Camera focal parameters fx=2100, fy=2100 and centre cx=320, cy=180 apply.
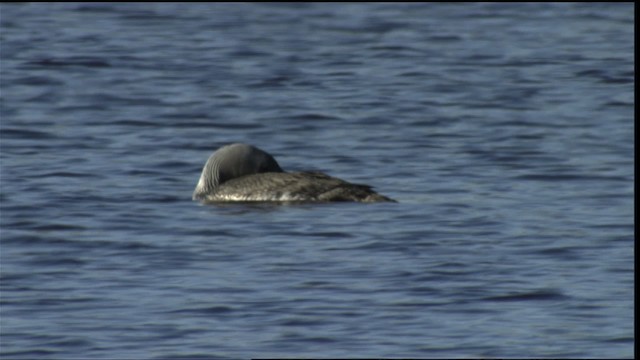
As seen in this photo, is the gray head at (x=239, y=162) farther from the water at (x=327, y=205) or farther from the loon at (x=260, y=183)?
the water at (x=327, y=205)

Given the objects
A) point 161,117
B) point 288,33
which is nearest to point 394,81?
point 161,117

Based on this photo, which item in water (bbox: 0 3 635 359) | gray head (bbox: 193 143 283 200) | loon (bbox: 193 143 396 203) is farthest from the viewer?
gray head (bbox: 193 143 283 200)

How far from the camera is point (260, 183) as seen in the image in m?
16.4


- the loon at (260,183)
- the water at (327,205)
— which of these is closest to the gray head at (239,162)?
the loon at (260,183)

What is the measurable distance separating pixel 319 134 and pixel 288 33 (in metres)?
10.1

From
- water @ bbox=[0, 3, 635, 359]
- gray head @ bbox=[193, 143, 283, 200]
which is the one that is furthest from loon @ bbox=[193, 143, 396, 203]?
water @ bbox=[0, 3, 635, 359]

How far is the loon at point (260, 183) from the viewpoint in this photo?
621 inches

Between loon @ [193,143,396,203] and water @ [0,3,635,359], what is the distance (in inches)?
7.4

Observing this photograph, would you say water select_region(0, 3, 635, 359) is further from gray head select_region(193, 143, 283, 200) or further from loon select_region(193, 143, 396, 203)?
gray head select_region(193, 143, 283, 200)

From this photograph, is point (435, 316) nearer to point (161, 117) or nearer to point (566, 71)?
point (161, 117)

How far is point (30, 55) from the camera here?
1027 inches

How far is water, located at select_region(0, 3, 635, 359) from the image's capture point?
10.9 meters

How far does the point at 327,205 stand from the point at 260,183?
866mm

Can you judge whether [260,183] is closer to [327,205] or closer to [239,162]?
[239,162]
